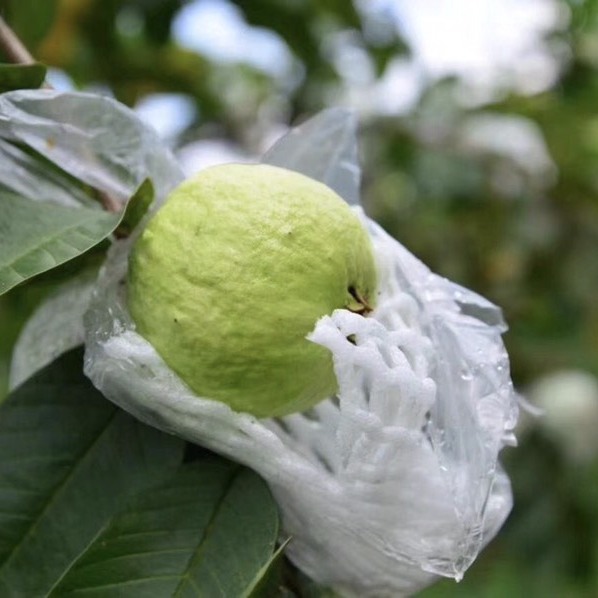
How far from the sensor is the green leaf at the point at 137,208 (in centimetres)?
74

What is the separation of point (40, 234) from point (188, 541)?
0.77 ft

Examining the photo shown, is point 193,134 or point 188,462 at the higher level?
point 188,462

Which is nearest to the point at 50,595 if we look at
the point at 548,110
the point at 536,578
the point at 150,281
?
the point at 150,281

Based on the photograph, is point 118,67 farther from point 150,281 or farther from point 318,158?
point 150,281

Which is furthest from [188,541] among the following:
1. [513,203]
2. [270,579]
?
[513,203]

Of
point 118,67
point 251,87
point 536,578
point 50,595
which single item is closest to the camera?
point 50,595

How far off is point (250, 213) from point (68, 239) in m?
0.13

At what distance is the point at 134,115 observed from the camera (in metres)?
0.82

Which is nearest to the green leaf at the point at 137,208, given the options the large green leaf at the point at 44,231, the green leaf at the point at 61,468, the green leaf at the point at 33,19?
the large green leaf at the point at 44,231

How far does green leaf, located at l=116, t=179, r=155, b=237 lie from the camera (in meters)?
0.74

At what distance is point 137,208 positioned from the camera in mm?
746

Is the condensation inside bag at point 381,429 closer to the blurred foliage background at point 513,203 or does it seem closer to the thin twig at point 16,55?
the thin twig at point 16,55

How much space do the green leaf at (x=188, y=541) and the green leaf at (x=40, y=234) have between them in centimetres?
18

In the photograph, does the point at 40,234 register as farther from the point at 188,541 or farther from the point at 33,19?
the point at 33,19
